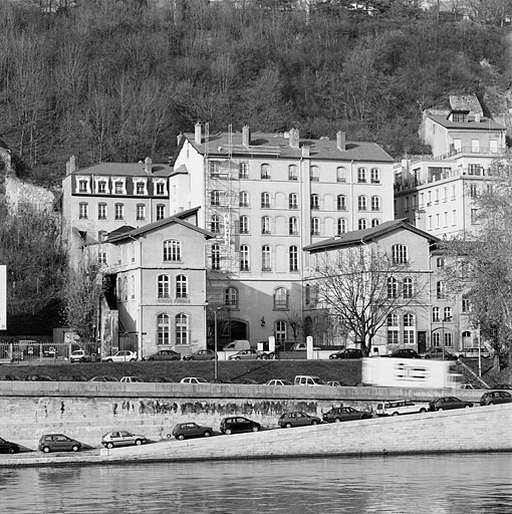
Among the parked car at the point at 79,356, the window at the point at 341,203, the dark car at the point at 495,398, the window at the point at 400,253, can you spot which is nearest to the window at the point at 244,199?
the window at the point at 341,203

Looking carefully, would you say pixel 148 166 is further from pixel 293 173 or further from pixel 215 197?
pixel 293 173

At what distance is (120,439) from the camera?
64.4m

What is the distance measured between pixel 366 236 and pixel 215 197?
15.6 meters

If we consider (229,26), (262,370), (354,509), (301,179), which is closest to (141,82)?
(229,26)

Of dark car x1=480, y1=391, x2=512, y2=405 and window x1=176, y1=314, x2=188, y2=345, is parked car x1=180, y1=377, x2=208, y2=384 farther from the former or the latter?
window x1=176, y1=314, x2=188, y2=345

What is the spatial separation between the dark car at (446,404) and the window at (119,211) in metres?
50.2

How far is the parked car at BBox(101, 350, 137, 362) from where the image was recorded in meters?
83.4

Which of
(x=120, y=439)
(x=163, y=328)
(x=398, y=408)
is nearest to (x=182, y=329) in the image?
(x=163, y=328)

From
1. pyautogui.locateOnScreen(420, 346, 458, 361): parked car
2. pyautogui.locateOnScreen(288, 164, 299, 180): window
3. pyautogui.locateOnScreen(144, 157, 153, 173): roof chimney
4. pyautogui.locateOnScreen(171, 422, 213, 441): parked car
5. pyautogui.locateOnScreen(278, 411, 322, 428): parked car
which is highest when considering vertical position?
pyautogui.locateOnScreen(144, 157, 153, 173): roof chimney

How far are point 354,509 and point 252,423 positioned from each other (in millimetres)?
17754

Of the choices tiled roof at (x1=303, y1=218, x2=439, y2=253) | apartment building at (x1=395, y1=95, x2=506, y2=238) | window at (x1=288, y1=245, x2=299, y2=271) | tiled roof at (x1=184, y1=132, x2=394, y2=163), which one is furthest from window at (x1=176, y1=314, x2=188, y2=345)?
apartment building at (x1=395, y1=95, x2=506, y2=238)

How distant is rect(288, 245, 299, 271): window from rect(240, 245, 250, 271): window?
12.9ft

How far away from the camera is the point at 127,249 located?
9569 centimetres

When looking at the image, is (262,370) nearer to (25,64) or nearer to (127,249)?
(127,249)
